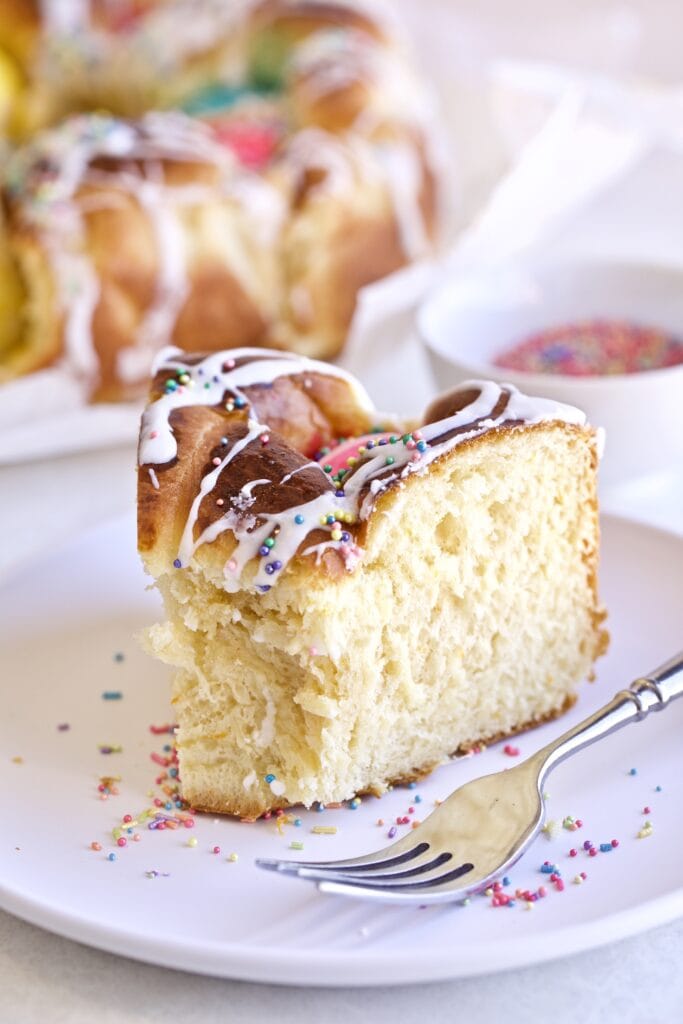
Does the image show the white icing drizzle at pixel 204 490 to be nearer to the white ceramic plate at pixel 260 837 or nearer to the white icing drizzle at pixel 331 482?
the white icing drizzle at pixel 331 482

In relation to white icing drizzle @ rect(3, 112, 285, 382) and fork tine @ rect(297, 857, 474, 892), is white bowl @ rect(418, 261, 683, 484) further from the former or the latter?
fork tine @ rect(297, 857, 474, 892)

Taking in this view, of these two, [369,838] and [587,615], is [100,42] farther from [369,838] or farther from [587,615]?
[369,838]

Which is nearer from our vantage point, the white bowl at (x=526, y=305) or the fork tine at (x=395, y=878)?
the fork tine at (x=395, y=878)

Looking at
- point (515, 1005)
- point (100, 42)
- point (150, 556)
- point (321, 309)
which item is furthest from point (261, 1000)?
point (100, 42)

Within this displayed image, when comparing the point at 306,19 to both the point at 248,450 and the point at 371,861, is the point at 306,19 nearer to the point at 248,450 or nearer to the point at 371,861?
the point at 248,450

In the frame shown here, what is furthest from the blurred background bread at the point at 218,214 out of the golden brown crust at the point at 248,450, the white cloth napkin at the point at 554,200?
the golden brown crust at the point at 248,450

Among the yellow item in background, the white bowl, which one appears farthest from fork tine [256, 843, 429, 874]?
the yellow item in background
